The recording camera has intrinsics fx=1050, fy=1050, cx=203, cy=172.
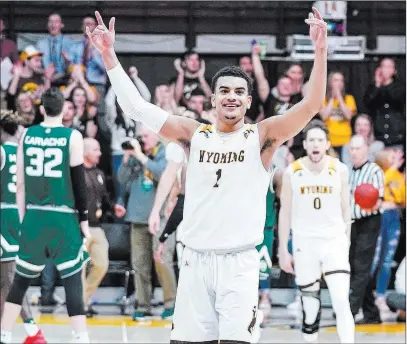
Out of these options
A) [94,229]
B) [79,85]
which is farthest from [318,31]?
[79,85]

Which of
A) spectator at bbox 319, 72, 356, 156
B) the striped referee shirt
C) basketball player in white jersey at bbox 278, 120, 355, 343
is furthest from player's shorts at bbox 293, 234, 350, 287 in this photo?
spectator at bbox 319, 72, 356, 156

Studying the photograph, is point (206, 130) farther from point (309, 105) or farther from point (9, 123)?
point (9, 123)

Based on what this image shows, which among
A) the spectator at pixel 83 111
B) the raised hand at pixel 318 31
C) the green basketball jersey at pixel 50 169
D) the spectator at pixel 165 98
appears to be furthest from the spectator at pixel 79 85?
the raised hand at pixel 318 31

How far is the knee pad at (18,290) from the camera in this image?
8.81m

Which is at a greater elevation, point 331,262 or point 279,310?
point 331,262

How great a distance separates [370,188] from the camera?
11.1 metres

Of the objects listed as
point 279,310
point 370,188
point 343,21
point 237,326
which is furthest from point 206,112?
point 237,326

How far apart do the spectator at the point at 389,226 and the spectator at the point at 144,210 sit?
2.38 meters

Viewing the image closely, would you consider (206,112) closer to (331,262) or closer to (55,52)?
(331,262)

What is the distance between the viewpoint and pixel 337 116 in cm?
1290

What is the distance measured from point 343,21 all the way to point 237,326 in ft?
28.7

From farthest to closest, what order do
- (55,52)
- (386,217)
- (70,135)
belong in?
1. (55,52)
2. (386,217)
3. (70,135)

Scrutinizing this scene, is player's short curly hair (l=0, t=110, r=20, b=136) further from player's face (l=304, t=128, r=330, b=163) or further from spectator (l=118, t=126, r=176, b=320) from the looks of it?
player's face (l=304, t=128, r=330, b=163)

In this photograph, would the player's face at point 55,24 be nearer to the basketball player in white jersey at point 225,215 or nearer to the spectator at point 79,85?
the spectator at point 79,85
